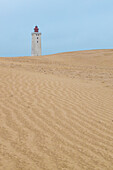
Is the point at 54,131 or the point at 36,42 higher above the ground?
the point at 36,42

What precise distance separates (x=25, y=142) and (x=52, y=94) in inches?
125

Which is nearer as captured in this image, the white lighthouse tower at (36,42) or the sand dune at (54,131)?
the sand dune at (54,131)

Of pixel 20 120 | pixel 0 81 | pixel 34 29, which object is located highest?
pixel 34 29

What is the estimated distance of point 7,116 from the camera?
407cm

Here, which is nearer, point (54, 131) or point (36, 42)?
point (54, 131)

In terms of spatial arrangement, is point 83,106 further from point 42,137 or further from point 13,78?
point 13,78

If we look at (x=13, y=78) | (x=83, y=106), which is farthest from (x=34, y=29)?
(x=83, y=106)

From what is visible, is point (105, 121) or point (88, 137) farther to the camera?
point (105, 121)

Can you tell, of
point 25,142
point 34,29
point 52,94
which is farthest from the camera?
point 34,29

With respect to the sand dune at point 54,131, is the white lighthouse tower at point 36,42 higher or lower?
higher

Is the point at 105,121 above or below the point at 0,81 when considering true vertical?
below

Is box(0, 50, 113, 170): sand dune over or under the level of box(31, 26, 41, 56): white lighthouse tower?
under

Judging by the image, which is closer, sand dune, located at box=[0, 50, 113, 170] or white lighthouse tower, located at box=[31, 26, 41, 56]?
sand dune, located at box=[0, 50, 113, 170]

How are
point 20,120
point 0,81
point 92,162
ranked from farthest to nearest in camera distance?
point 0,81 → point 20,120 → point 92,162
